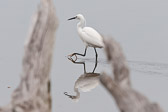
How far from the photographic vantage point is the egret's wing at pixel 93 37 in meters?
9.79

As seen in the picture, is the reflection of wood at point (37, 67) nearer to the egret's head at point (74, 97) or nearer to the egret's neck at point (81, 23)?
the egret's head at point (74, 97)

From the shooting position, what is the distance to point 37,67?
4172 mm

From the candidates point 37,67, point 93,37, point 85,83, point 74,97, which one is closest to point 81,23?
point 93,37

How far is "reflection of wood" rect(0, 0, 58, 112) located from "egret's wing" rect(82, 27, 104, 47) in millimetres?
5390

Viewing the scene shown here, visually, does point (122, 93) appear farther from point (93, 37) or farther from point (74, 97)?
point (93, 37)

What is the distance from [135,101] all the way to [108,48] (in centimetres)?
40

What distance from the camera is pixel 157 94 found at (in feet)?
23.9

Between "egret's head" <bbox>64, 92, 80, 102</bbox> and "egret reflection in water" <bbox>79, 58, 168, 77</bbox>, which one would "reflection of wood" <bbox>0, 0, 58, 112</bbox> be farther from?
"egret reflection in water" <bbox>79, 58, 168, 77</bbox>

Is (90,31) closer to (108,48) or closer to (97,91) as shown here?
(97,91)

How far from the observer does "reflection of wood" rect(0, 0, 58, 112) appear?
13.3 feet

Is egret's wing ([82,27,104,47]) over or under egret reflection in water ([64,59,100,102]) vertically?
over

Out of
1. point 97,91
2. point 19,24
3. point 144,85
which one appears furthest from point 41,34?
point 19,24

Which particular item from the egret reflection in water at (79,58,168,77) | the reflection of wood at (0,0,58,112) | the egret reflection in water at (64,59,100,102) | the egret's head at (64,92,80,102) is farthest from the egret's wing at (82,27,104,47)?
the reflection of wood at (0,0,58,112)

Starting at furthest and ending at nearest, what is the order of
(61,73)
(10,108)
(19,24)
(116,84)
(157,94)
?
(19,24), (61,73), (157,94), (10,108), (116,84)
